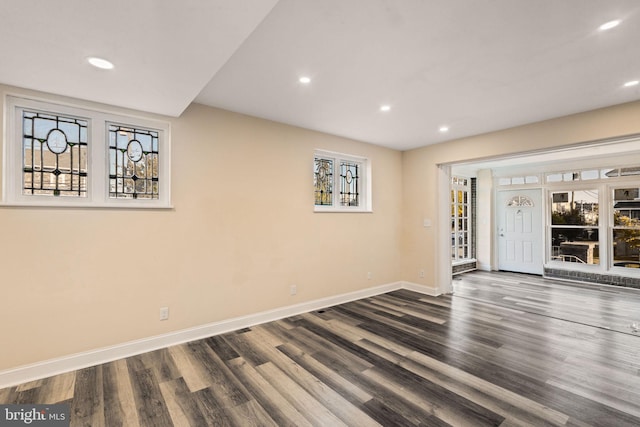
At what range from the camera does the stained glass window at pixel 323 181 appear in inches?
175

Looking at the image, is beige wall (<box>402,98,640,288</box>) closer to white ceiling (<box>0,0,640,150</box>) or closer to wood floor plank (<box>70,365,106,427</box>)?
white ceiling (<box>0,0,640,150</box>)

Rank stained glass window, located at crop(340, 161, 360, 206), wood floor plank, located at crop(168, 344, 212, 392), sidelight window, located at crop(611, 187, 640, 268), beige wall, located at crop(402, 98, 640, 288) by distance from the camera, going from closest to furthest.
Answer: wood floor plank, located at crop(168, 344, 212, 392)
beige wall, located at crop(402, 98, 640, 288)
stained glass window, located at crop(340, 161, 360, 206)
sidelight window, located at crop(611, 187, 640, 268)

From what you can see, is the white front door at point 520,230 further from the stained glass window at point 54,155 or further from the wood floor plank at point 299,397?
the stained glass window at point 54,155

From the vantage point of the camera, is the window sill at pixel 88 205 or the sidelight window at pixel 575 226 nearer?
the window sill at pixel 88 205

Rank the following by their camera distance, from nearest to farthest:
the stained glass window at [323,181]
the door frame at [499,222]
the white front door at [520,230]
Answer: the stained glass window at [323,181] → the door frame at [499,222] → the white front door at [520,230]

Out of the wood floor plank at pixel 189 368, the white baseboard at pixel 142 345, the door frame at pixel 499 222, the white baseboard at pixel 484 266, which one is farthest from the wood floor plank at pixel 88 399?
the door frame at pixel 499 222

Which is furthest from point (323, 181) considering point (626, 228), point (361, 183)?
point (626, 228)

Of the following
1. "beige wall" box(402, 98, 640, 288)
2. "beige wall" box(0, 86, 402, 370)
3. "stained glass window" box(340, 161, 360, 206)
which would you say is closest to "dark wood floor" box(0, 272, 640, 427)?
"beige wall" box(0, 86, 402, 370)

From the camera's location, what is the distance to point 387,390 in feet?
7.47

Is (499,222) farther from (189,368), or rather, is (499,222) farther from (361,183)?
(189,368)

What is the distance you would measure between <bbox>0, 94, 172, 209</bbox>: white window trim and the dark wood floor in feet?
5.05

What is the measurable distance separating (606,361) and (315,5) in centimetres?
397

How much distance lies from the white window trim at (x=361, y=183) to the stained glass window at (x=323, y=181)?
0.22 ft

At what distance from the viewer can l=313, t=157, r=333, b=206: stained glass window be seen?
14.6ft
